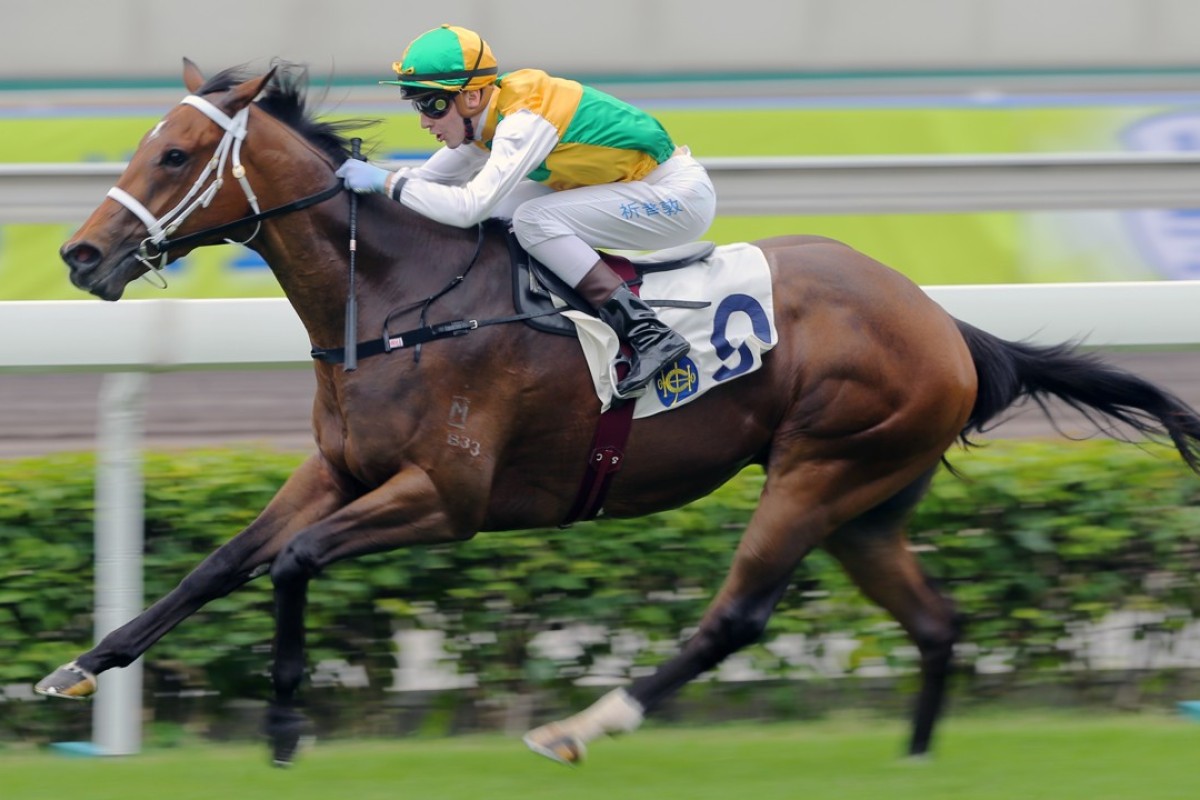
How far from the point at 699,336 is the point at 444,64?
2.82 feet

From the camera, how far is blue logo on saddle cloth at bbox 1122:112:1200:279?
9672 millimetres

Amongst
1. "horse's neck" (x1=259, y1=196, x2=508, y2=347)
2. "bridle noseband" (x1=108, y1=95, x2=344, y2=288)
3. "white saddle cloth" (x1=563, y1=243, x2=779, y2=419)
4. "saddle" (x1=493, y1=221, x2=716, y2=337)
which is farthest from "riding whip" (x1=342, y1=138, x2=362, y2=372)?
"white saddle cloth" (x1=563, y1=243, x2=779, y2=419)

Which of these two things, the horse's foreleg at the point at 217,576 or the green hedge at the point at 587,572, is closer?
the horse's foreleg at the point at 217,576

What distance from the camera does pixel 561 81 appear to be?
415 centimetres

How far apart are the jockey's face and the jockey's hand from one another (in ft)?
0.52

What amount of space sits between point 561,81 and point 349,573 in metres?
1.34

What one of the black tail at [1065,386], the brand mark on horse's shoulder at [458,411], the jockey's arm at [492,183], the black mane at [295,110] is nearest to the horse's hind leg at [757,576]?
the black tail at [1065,386]

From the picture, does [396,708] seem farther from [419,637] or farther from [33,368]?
[33,368]

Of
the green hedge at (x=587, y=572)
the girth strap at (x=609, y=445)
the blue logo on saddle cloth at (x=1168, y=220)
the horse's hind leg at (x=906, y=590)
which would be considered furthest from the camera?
the blue logo on saddle cloth at (x=1168, y=220)

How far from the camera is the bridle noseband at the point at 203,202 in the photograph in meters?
3.91

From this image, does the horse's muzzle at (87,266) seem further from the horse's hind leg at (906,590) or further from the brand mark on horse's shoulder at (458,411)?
the horse's hind leg at (906,590)

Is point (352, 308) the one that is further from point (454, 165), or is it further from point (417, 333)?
point (454, 165)

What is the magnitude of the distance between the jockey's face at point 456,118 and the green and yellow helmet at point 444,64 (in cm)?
4

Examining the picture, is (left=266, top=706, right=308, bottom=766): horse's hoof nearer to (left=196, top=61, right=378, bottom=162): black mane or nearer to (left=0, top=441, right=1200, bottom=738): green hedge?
(left=0, top=441, right=1200, bottom=738): green hedge
